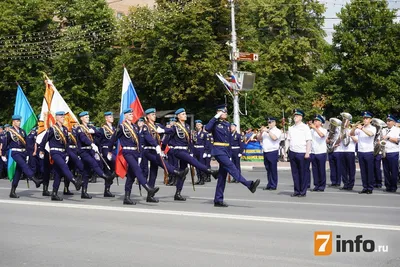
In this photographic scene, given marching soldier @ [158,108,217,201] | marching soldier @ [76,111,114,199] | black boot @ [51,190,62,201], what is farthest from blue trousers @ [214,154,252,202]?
black boot @ [51,190,62,201]

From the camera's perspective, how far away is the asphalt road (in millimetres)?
7832

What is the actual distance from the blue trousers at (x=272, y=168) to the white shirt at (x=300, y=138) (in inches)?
72.3

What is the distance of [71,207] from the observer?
42.6ft

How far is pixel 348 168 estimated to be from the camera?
53.4 feet

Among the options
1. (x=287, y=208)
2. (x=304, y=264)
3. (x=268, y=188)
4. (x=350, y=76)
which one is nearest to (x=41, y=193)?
(x=268, y=188)

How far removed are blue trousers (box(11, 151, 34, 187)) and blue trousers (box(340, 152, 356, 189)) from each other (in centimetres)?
772

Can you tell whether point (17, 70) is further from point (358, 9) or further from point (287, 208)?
point (287, 208)

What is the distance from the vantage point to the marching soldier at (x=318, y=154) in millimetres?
15875

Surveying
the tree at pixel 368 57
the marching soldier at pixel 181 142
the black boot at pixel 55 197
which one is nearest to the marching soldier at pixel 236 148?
the marching soldier at pixel 181 142

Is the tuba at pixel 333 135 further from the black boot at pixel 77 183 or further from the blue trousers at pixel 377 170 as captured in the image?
the black boot at pixel 77 183

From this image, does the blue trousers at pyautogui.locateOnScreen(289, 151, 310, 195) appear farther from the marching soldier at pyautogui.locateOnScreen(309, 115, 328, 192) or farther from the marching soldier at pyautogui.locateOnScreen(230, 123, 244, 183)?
the marching soldier at pyautogui.locateOnScreen(230, 123, 244, 183)

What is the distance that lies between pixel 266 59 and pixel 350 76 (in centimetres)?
930

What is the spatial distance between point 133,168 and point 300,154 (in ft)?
12.9

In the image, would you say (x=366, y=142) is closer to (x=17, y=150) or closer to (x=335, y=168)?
(x=335, y=168)
